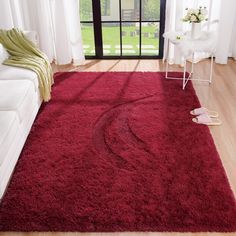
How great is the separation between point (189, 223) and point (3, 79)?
1995mm

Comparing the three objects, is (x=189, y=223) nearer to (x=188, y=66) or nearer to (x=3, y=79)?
(x=3, y=79)

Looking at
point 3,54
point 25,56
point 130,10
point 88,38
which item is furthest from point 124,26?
point 3,54

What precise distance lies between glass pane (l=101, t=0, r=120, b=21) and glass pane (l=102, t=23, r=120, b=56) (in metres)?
0.08

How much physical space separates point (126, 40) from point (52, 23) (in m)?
1.08

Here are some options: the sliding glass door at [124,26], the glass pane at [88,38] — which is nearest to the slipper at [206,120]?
the sliding glass door at [124,26]

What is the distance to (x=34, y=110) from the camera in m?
2.97

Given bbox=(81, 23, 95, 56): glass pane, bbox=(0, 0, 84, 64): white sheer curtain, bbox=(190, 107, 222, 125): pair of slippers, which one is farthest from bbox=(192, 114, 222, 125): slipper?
bbox=(81, 23, 95, 56): glass pane

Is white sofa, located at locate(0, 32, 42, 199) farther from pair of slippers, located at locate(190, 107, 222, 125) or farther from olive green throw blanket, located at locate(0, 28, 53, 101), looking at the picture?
pair of slippers, located at locate(190, 107, 222, 125)

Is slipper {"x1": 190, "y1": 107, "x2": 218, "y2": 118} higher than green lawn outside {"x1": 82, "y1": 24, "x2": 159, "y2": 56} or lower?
lower

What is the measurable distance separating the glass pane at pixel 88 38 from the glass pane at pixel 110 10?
0.24 meters

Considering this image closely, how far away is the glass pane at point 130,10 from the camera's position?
4426 millimetres

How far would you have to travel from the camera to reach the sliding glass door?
4453 mm

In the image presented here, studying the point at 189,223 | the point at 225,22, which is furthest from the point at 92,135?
the point at 225,22

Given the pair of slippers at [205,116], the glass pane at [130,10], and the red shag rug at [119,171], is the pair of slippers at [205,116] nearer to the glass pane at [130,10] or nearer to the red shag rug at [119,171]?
the red shag rug at [119,171]
